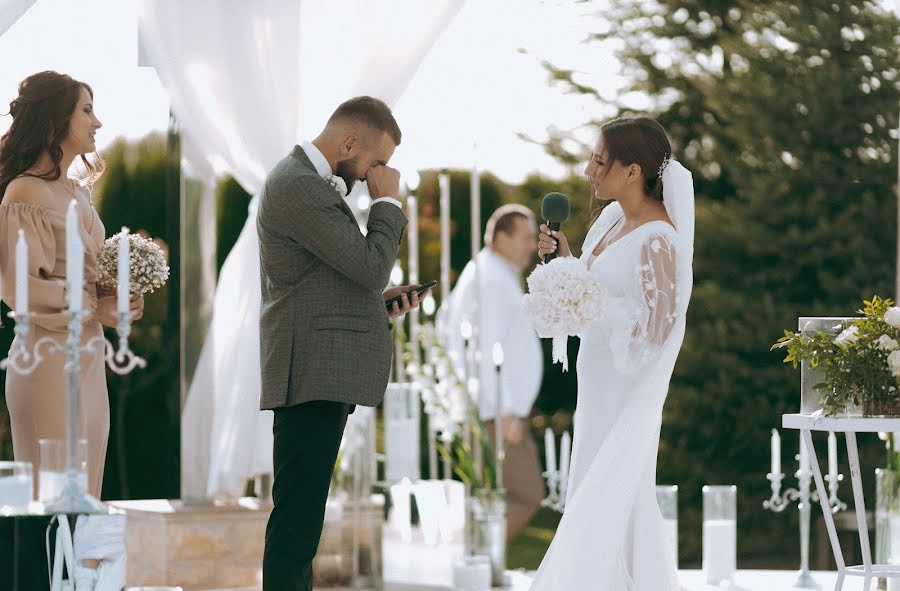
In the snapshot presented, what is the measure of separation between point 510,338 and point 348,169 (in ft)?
9.04

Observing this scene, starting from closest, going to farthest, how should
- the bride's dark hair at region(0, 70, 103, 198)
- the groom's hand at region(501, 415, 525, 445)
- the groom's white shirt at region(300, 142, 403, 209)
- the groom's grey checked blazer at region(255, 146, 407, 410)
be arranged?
the groom's grey checked blazer at region(255, 146, 407, 410) → the groom's white shirt at region(300, 142, 403, 209) → the bride's dark hair at region(0, 70, 103, 198) → the groom's hand at region(501, 415, 525, 445)

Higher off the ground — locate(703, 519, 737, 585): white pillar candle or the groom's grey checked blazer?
the groom's grey checked blazer

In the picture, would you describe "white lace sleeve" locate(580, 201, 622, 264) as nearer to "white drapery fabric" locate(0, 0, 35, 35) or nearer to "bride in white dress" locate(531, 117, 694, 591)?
"bride in white dress" locate(531, 117, 694, 591)

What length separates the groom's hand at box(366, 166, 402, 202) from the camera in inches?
129

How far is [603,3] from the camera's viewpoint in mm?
8758

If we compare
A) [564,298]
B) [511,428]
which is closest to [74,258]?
[564,298]

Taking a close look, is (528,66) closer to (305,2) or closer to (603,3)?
(603,3)

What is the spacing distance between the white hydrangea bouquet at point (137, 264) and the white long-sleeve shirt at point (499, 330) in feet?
7.60

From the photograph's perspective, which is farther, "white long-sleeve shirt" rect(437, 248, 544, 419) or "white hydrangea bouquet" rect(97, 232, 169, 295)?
"white long-sleeve shirt" rect(437, 248, 544, 419)

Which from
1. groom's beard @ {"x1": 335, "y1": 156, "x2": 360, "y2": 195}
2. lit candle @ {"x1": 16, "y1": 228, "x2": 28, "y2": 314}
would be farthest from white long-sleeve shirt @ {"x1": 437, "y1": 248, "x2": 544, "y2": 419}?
lit candle @ {"x1": 16, "y1": 228, "x2": 28, "y2": 314}

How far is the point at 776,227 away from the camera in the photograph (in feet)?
27.4

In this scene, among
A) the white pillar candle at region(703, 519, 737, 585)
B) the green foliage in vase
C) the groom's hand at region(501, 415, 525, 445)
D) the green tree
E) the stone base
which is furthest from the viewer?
the green tree

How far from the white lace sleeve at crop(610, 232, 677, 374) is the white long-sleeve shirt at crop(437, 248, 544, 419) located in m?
2.17

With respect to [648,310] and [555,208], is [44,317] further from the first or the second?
[648,310]
